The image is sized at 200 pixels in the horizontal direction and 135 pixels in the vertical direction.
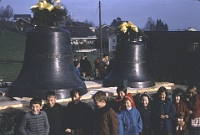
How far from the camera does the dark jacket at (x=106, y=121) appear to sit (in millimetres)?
4641

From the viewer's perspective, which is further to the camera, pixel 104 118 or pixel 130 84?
pixel 130 84

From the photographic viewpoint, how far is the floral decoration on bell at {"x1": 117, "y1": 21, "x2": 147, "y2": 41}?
1080 cm

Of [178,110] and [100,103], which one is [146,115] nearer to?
[178,110]

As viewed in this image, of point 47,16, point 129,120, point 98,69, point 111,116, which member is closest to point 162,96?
point 129,120

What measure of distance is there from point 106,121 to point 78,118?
61cm

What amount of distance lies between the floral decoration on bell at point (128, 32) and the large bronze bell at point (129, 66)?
0.24 meters

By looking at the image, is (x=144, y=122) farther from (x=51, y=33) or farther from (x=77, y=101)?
(x=51, y=33)

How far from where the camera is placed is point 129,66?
34.9 ft

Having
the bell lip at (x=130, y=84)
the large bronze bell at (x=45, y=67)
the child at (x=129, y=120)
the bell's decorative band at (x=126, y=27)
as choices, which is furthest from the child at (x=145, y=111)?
the bell's decorative band at (x=126, y=27)

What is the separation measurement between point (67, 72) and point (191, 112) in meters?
3.35

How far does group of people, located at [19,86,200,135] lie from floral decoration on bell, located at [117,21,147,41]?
4.67m

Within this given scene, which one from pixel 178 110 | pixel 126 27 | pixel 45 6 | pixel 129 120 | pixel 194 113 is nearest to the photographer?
pixel 129 120

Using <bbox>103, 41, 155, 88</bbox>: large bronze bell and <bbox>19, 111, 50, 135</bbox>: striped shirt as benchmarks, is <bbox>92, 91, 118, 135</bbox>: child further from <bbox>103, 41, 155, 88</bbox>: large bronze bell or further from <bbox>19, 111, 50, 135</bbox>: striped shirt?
<bbox>103, 41, 155, 88</bbox>: large bronze bell

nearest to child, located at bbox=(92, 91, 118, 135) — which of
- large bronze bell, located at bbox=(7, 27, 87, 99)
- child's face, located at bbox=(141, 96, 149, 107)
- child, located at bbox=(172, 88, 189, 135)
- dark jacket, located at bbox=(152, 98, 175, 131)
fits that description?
child's face, located at bbox=(141, 96, 149, 107)
